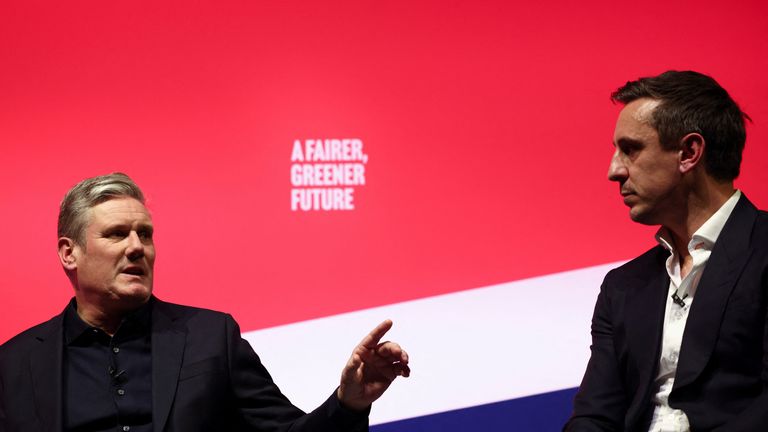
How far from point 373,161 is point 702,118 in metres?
1.33

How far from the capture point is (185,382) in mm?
2619

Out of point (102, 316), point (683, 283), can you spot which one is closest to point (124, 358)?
point (102, 316)

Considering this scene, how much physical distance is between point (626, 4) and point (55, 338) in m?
2.30

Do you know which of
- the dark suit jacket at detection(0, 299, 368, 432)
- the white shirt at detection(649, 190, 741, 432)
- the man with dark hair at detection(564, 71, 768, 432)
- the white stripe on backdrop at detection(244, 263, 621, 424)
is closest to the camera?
the man with dark hair at detection(564, 71, 768, 432)

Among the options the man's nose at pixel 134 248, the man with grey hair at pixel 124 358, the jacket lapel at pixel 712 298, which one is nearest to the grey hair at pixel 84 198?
the man with grey hair at pixel 124 358

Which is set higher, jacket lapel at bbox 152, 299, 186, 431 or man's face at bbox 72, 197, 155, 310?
man's face at bbox 72, 197, 155, 310

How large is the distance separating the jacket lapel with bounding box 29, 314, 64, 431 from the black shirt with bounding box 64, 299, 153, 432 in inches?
1.3

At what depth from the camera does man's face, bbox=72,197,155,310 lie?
8.83ft

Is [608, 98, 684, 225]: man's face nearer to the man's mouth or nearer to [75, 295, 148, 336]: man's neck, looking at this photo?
the man's mouth

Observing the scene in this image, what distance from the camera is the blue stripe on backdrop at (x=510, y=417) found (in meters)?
3.46

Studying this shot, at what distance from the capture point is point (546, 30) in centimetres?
359

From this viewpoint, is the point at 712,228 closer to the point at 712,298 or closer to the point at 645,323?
the point at 712,298

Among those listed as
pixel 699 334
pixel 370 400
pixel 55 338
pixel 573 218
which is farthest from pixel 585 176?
pixel 55 338

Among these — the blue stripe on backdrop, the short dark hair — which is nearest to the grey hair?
the blue stripe on backdrop
